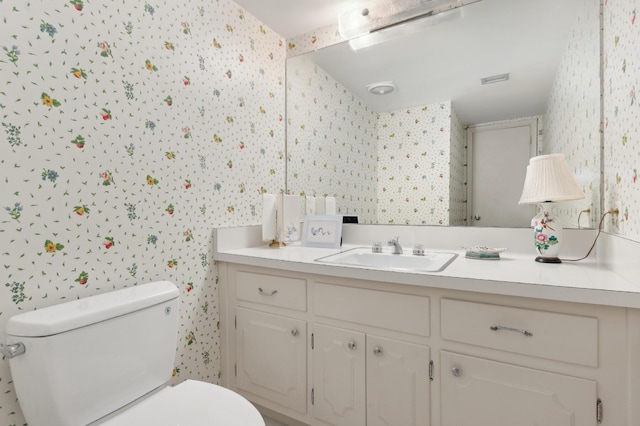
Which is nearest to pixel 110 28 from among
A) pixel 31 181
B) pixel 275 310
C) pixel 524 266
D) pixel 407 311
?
pixel 31 181

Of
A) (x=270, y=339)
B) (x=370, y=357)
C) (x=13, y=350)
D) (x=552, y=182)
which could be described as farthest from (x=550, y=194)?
(x=13, y=350)

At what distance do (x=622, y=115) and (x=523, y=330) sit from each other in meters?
0.83

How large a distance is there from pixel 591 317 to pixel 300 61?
2043 millimetres

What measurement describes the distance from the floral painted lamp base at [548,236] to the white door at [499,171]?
8.2 inches

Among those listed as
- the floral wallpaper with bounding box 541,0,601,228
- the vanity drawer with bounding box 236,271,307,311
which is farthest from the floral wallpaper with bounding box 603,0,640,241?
the vanity drawer with bounding box 236,271,307,311

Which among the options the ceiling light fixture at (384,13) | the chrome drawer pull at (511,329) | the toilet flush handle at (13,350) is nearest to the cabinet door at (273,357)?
the chrome drawer pull at (511,329)

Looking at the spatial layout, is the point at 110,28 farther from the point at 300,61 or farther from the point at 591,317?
the point at 591,317

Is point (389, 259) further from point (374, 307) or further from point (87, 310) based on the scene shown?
point (87, 310)

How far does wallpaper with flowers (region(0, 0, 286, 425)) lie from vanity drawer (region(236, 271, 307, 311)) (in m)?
0.20

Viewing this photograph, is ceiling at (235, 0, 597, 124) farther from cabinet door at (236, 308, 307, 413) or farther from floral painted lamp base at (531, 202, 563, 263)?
cabinet door at (236, 308, 307, 413)

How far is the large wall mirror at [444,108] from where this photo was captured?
141cm

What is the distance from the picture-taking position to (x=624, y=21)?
3.58ft

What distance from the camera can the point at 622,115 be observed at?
1.10 meters

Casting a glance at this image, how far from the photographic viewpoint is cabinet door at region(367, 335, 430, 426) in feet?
3.71
